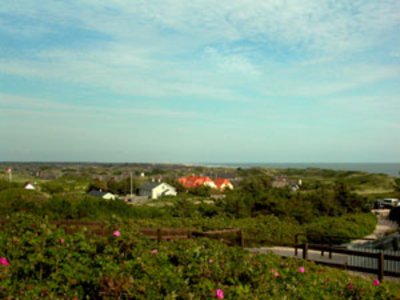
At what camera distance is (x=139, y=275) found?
4352 millimetres

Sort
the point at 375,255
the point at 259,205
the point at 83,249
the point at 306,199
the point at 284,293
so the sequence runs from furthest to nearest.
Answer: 1. the point at 306,199
2. the point at 259,205
3. the point at 375,255
4. the point at 83,249
5. the point at 284,293

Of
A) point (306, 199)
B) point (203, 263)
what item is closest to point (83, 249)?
point (203, 263)

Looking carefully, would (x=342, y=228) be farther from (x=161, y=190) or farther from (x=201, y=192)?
(x=161, y=190)

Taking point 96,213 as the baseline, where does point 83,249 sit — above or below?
above

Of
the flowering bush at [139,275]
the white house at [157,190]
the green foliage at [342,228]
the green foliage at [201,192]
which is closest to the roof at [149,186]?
the white house at [157,190]

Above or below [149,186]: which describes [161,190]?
below

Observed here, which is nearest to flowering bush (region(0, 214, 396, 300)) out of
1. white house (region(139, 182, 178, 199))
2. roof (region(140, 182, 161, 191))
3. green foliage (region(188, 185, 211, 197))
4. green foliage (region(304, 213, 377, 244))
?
green foliage (region(304, 213, 377, 244))

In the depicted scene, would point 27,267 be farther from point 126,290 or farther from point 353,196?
point 353,196

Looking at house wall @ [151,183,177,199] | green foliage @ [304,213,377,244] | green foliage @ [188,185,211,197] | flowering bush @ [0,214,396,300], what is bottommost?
house wall @ [151,183,177,199]

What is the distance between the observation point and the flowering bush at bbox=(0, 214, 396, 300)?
378cm

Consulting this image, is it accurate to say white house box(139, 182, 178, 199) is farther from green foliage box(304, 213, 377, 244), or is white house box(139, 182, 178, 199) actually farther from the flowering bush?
the flowering bush

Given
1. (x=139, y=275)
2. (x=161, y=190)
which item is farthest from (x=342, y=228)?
(x=161, y=190)

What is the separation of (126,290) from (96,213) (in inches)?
694

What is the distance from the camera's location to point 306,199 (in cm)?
2828
